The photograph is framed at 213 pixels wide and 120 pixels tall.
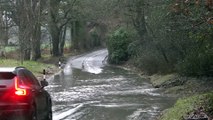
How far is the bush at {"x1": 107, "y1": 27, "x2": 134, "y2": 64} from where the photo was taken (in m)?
53.5

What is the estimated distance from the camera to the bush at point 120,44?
53519 mm

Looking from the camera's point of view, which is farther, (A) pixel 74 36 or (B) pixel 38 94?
(A) pixel 74 36

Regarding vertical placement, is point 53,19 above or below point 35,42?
above

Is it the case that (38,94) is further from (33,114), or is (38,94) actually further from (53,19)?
(53,19)

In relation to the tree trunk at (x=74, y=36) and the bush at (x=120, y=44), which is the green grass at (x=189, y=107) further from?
the tree trunk at (x=74, y=36)

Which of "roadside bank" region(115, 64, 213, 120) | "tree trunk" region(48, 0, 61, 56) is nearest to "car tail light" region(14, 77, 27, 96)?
"roadside bank" region(115, 64, 213, 120)

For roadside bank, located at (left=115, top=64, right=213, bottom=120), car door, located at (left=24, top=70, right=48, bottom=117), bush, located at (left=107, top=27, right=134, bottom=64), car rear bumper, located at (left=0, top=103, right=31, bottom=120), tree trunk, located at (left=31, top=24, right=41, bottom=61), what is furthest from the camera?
bush, located at (left=107, top=27, right=134, bottom=64)

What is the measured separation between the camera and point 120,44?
54094mm

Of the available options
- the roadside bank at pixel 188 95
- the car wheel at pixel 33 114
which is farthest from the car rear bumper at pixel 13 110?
the roadside bank at pixel 188 95

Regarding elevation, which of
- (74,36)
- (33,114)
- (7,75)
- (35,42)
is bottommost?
(33,114)

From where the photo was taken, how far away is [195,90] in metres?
23.4

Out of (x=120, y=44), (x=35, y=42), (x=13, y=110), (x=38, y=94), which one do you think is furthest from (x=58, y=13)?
(x=13, y=110)

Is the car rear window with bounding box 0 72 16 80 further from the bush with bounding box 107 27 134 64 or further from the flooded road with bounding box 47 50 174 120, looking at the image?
the bush with bounding box 107 27 134 64

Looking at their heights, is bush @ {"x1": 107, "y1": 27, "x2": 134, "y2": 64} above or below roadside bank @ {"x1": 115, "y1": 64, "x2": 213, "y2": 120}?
above
